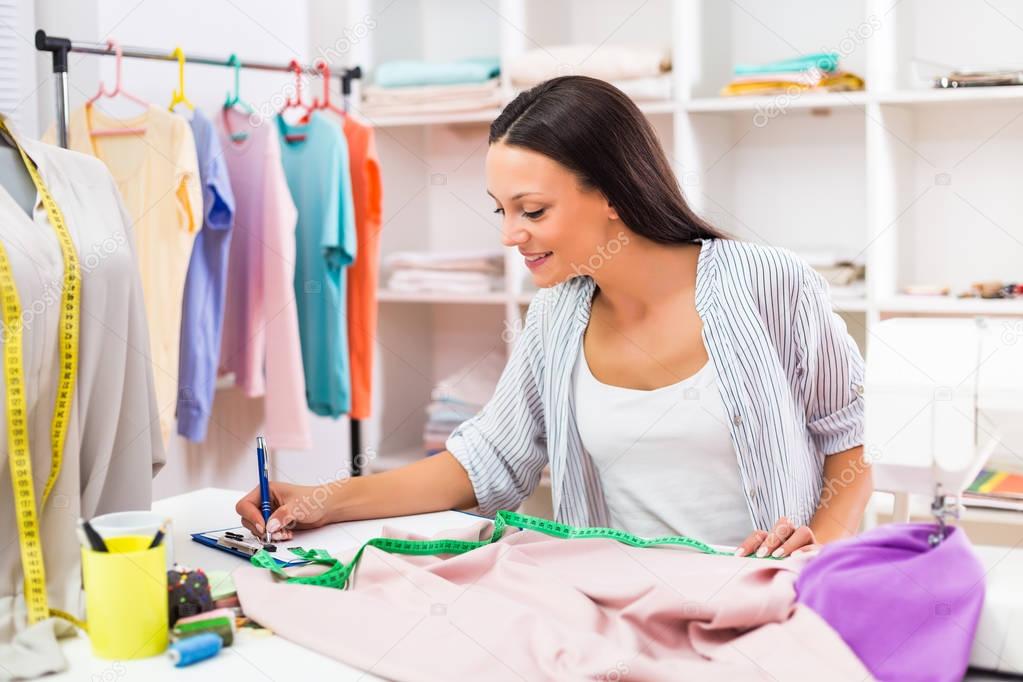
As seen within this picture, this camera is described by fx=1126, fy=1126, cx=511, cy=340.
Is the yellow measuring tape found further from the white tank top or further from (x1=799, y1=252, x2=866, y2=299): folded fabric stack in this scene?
(x1=799, y1=252, x2=866, y2=299): folded fabric stack

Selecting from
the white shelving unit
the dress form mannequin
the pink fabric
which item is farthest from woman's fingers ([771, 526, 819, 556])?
the white shelving unit

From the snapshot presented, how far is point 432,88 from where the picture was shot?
3576 mm

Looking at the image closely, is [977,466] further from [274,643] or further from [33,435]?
[33,435]

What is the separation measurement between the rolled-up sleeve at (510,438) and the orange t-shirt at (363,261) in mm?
1303

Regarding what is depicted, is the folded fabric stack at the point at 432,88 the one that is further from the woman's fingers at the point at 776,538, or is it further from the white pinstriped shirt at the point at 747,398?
the woman's fingers at the point at 776,538

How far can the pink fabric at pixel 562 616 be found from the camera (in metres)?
1.07

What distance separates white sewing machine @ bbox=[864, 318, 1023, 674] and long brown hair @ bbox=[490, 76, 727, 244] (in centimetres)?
73

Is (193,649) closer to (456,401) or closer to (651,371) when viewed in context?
(651,371)

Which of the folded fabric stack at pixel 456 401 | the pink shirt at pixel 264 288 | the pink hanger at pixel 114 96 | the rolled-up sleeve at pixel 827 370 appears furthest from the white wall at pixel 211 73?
the rolled-up sleeve at pixel 827 370

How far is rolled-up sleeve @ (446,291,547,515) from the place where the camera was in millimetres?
1909

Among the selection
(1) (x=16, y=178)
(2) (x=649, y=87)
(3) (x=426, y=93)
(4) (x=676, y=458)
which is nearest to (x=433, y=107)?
(3) (x=426, y=93)

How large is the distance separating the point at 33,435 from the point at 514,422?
0.82m

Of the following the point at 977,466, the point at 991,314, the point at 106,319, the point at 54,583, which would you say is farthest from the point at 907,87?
the point at 54,583

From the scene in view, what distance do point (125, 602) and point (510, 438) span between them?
2.96 feet
